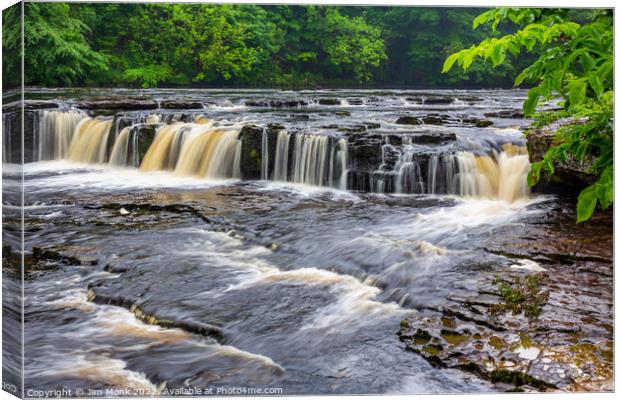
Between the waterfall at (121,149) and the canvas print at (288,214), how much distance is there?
31mm

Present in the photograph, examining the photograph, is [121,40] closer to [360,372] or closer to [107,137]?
[107,137]

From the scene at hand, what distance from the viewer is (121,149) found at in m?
6.14

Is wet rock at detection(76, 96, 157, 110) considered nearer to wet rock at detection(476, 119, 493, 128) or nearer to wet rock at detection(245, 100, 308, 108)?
wet rock at detection(245, 100, 308, 108)

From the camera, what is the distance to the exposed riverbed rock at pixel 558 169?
5.88 meters

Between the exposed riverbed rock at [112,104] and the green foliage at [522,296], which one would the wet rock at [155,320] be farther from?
the green foliage at [522,296]

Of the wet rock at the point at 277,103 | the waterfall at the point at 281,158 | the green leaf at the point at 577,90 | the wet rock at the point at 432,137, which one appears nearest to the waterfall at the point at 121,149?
the wet rock at the point at 277,103

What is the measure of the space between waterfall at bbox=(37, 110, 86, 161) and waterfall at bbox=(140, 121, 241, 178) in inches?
24.6

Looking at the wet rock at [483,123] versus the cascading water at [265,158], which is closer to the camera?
the wet rock at [483,123]

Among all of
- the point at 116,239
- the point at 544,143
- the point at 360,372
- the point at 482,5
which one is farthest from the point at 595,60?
the point at 116,239

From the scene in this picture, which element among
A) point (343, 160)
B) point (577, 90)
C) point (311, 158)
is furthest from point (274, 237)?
point (577, 90)

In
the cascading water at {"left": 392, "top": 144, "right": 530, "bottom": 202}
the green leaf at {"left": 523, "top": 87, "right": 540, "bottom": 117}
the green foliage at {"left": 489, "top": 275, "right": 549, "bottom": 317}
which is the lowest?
the green foliage at {"left": 489, "top": 275, "right": 549, "bottom": 317}

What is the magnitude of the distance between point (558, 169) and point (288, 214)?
7.63 ft

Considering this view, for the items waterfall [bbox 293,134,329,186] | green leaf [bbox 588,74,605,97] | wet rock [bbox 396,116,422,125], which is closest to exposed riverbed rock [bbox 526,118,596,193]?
wet rock [bbox 396,116,422,125]

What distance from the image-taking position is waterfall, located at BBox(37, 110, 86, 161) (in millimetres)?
5020
